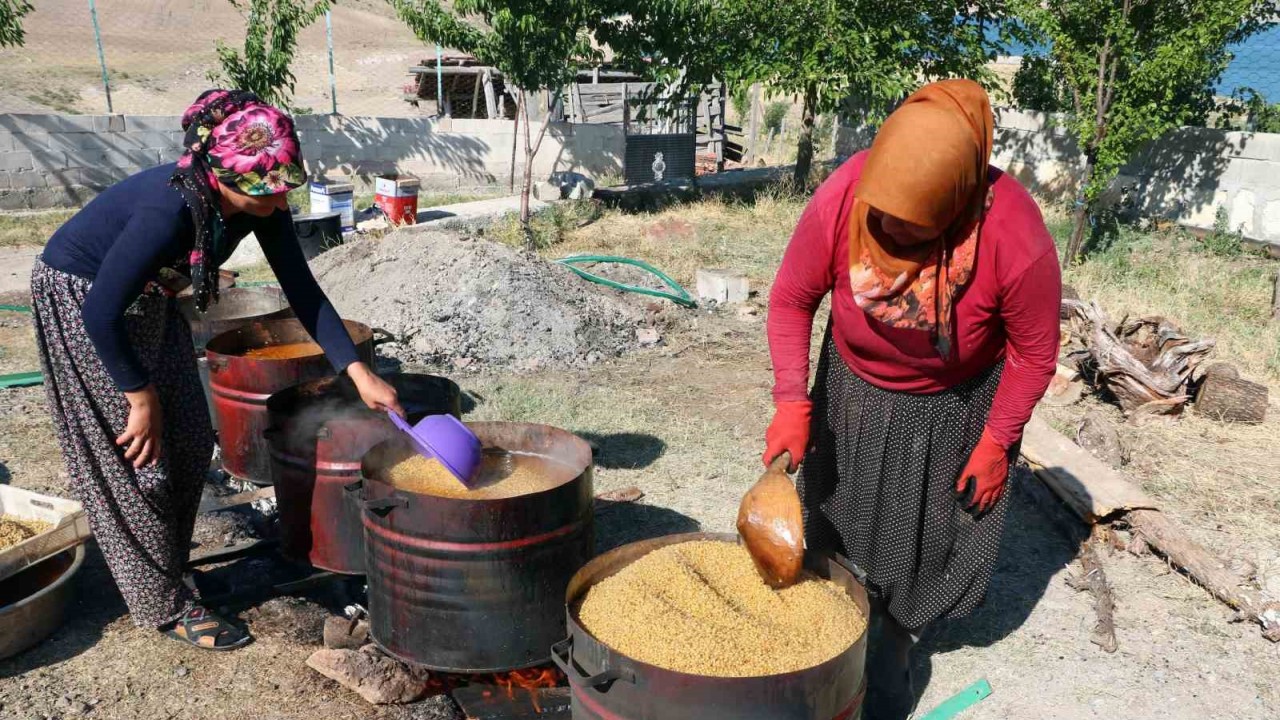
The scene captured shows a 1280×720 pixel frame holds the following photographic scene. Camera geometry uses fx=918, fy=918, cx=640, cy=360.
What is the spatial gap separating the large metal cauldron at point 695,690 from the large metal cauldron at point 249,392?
6.65 ft

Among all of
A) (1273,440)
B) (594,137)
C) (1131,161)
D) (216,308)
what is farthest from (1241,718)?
(594,137)

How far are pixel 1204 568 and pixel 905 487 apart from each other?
78.8 inches

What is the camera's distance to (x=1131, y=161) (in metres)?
11.0

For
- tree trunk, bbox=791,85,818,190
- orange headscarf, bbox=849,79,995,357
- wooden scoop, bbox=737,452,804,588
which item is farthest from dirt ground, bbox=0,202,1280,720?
tree trunk, bbox=791,85,818,190

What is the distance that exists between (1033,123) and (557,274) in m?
8.38

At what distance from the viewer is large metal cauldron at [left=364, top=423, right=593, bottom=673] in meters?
2.60

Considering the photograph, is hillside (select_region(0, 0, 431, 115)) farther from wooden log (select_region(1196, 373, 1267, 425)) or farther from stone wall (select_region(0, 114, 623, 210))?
A: wooden log (select_region(1196, 373, 1267, 425))

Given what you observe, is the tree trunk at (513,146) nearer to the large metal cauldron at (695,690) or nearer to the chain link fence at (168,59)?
the chain link fence at (168,59)

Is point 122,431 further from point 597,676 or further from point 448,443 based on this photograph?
Result: point 597,676

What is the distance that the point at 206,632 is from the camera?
3.26m

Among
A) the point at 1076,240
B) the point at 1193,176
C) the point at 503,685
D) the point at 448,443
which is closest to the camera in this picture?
the point at 448,443

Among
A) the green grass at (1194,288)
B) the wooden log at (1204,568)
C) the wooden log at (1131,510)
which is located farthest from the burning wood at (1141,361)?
the wooden log at (1204,568)

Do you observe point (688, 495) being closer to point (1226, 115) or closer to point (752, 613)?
point (752, 613)

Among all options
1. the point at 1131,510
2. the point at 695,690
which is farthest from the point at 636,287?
the point at 695,690
